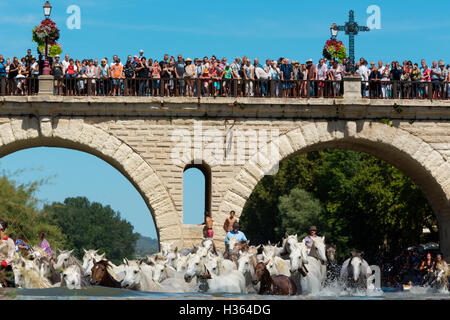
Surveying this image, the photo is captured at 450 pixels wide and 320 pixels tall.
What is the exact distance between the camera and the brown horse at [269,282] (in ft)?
55.8

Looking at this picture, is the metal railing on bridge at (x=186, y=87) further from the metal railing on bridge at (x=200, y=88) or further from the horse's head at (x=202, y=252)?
the horse's head at (x=202, y=252)

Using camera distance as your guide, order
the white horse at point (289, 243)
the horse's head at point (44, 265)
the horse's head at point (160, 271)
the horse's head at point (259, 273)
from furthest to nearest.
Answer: the horse's head at point (160, 271)
the white horse at point (289, 243)
the horse's head at point (44, 265)
the horse's head at point (259, 273)

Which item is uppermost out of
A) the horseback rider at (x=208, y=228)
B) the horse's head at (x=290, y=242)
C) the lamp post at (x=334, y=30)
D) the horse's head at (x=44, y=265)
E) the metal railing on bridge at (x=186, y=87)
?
the lamp post at (x=334, y=30)

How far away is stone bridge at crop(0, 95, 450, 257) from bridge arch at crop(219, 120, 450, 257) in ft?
0.09

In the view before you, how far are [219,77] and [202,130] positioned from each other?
5.15 feet

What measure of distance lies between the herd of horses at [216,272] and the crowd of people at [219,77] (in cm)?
588

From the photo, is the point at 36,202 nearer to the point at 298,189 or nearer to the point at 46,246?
the point at 46,246

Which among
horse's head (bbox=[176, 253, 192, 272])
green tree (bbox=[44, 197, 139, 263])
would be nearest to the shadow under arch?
horse's head (bbox=[176, 253, 192, 272])

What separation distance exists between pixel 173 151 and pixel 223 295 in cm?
763

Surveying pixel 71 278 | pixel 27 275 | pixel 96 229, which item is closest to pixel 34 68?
pixel 71 278

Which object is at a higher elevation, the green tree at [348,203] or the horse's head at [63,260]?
the green tree at [348,203]

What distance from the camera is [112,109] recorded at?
946 inches

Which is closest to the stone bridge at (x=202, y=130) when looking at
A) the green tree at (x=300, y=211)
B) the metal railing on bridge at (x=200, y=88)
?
the metal railing on bridge at (x=200, y=88)
